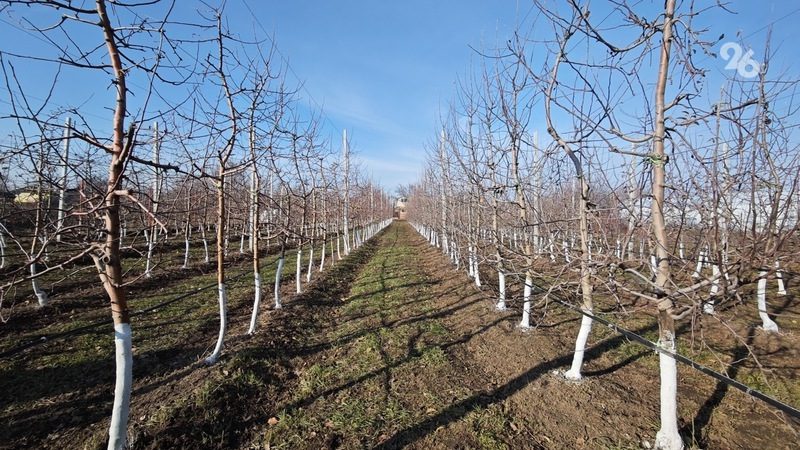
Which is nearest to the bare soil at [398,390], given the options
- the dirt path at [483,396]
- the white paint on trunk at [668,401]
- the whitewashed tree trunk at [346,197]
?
the dirt path at [483,396]

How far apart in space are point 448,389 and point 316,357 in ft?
6.54

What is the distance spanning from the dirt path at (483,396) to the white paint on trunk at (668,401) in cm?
33

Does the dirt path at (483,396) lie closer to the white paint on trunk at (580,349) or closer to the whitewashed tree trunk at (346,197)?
the white paint on trunk at (580,349)

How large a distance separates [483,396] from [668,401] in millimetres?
1736

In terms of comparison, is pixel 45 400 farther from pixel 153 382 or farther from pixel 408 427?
pixel 408 427

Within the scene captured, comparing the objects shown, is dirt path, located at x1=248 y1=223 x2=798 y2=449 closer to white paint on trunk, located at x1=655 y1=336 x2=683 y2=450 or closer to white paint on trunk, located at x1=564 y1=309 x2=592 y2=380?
white paint on trunk, located at x1=564 y1=309 x2=592 y2=380

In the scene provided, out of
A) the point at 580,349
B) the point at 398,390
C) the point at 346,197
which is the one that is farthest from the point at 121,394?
the point at 346,197

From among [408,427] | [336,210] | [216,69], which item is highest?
[216,69]

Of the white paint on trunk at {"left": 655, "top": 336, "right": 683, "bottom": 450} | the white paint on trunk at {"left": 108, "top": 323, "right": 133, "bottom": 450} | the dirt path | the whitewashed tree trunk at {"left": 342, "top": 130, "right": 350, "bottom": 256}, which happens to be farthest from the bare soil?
the whitewashed tree trunk at {"left": 342, "top": 130, "right": 350, "bottom": 256}

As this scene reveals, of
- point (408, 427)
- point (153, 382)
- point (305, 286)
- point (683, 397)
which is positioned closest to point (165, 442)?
point (153, 382)

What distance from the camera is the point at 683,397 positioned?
3928mm

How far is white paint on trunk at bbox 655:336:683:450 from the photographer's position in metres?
2.81

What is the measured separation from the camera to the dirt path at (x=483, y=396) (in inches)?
132

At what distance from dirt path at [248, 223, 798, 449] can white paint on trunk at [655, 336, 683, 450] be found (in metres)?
0.33
